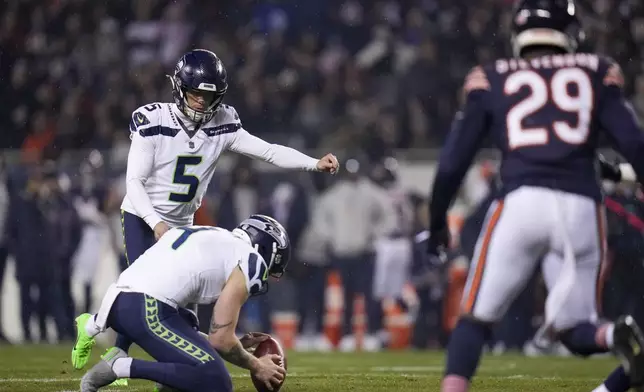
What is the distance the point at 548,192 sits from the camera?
503 cm

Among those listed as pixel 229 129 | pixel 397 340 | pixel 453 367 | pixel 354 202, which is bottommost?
pixel 397 340

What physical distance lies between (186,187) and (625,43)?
373 inches

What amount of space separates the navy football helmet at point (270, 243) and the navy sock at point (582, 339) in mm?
1596

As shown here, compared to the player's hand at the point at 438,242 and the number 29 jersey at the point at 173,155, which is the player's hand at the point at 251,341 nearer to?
the number 29 jersey at the point at 173,155

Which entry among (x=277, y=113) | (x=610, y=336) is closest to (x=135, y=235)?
(x=610, y=336)

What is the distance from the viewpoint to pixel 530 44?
5.23 m

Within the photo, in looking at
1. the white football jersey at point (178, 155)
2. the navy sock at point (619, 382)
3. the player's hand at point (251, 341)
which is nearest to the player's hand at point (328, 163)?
the white football jersey at point (178, 155)

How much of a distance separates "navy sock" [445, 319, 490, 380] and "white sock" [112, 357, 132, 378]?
1.64m

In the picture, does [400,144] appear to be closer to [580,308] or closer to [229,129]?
[229,129]

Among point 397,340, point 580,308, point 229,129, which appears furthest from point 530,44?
point 397,340

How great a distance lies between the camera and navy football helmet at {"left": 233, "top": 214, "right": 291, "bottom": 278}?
617 cm

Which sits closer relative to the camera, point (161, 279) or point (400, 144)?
point (161, 279)

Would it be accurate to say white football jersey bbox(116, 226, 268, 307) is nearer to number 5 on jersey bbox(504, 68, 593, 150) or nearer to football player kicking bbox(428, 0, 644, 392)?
football player kicking bbox(428, 0, 644, 392)

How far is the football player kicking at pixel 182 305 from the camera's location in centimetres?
575
